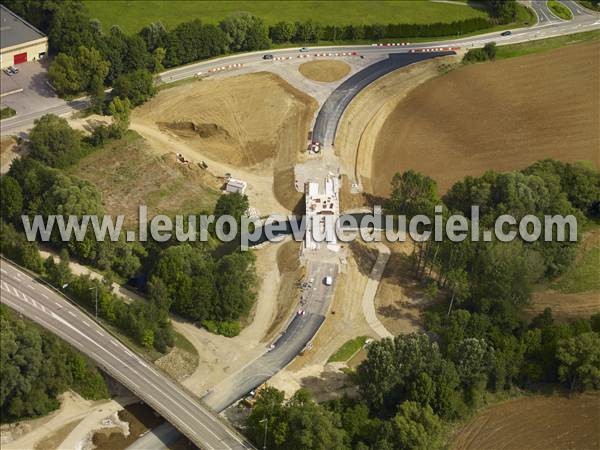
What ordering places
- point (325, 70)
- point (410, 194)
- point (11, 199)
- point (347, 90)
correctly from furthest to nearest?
point (325, 70) < point (347, 90) < point (410, 194) < point (11, 199)

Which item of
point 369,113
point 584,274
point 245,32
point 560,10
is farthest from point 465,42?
point 584,274

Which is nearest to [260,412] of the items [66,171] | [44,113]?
[66,171]

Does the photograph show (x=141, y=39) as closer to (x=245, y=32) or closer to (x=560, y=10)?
(x=245, y=32)

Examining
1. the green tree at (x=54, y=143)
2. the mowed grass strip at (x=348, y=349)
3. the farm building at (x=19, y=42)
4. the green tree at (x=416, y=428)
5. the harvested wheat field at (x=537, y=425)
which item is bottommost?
the harvested wheat field at (x=537, y=425)

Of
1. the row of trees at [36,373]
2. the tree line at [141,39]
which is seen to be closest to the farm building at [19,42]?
the tree line at [141,39]

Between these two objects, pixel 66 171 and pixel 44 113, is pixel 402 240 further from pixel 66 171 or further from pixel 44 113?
pixel 44 113

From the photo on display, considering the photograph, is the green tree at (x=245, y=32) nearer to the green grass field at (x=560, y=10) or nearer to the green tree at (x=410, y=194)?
the green tree at (x=410, y=194)

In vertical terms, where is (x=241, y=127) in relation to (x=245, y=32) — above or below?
below

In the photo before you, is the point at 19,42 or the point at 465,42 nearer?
the point at 19,42
